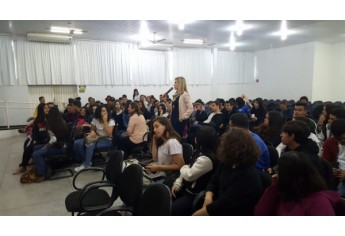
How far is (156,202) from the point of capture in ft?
5.05

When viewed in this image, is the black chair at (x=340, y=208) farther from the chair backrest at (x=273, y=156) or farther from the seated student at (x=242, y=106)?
the seated student at (x=242, y=106)

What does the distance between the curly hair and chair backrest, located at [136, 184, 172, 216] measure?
0.49m

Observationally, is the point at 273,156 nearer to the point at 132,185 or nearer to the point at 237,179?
the point at 237,179

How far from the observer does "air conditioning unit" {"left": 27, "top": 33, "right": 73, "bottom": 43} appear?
7651 mm

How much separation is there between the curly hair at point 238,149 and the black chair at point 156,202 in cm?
49

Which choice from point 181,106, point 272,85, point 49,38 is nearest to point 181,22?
point 181,106

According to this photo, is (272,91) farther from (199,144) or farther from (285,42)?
(199,144)

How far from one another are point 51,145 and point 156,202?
289 cm

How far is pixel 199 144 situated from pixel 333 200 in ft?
3.32

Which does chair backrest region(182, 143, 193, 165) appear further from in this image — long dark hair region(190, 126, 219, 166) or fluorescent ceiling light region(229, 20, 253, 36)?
fluorescent ceiling light region(229, 20, 253, 36)

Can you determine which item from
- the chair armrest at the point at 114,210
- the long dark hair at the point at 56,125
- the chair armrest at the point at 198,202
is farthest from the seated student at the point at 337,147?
the long dark hair at the point at 56,125

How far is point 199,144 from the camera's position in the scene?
6.72 feet

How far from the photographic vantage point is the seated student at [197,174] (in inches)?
77.3

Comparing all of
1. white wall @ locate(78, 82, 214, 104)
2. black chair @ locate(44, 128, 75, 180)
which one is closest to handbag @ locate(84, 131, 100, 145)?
black chair @ locate(44, 128, 75, 180)
